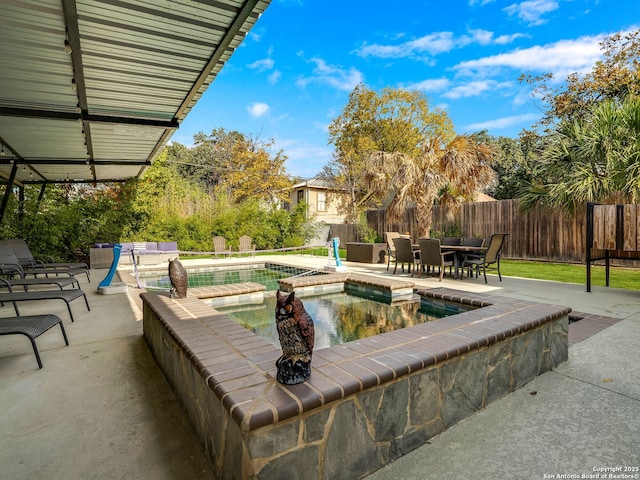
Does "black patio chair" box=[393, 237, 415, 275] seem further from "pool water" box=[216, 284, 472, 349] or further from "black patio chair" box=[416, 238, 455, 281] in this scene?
"pool water" box=[216, 284, 472, 349]

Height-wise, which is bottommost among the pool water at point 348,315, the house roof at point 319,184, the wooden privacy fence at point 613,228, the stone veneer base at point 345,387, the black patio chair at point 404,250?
the pool water at point 348,315

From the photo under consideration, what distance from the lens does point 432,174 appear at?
360 inches

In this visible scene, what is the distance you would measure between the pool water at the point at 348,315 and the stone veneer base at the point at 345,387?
1.10m

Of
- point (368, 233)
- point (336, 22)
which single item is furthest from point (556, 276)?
point (336, 22)

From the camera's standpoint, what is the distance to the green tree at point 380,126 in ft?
68.8

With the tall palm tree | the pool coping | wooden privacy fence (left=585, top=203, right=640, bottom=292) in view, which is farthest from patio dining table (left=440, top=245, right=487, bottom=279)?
the pool coping

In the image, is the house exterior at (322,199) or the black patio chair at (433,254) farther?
the house exterior at (322,199)

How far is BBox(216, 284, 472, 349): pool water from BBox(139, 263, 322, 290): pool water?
1930 mm

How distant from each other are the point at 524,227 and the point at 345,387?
1119 centimetres

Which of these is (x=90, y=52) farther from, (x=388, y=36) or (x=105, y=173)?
(x=388, y=36)

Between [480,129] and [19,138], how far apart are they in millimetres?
32924

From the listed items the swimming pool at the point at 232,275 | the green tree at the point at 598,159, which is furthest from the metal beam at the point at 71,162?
the green tree at the point at 598,159

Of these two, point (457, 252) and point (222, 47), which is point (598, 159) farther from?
point (222, 47)

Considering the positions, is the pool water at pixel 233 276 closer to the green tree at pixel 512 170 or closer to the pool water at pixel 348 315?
the pool water at pixel 348 315
